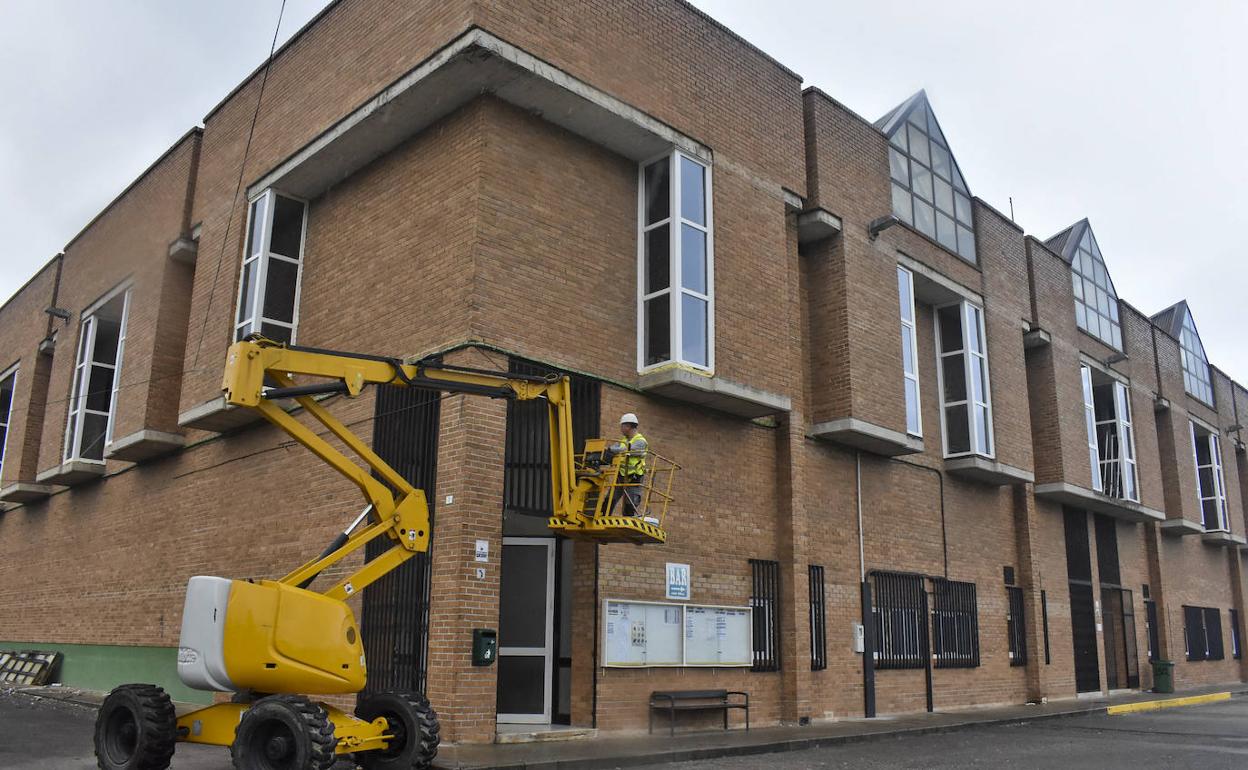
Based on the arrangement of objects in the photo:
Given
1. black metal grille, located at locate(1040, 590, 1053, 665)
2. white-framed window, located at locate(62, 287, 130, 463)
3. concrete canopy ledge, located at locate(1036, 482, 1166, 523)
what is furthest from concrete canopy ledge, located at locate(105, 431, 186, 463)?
concrete canopy ledge, located at locate(1036, 482, 1166, 523)

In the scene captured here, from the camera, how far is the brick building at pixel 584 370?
41.6 feet

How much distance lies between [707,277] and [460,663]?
647cm

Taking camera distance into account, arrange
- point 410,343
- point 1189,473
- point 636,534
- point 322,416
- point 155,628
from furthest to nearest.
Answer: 1. point 1189,473
2. point 155,628
3. point 410,343
4. point 636,534
5. point 322,416

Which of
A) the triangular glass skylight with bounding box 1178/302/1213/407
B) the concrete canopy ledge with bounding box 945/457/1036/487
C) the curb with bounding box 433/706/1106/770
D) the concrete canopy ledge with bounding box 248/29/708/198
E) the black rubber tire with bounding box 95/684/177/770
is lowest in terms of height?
the curb with bounding box 433/706/1106/770

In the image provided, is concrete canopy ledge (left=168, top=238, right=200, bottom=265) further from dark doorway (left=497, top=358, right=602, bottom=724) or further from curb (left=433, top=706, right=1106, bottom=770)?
curb (left=433, top=706, right=1106, bottom=770)

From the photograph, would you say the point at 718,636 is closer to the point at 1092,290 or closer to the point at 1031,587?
the point at 1031,587

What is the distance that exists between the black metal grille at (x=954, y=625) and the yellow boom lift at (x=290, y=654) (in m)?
11.7

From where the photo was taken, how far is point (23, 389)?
24.4 metres

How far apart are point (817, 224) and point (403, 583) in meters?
9.26

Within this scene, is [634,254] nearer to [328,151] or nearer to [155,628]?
[328,151]

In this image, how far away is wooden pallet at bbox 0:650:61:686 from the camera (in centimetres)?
1933

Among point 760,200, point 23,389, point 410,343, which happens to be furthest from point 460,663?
point 23,389

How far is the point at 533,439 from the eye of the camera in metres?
12.9

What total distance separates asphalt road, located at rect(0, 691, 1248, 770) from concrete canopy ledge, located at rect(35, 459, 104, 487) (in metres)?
4.44
